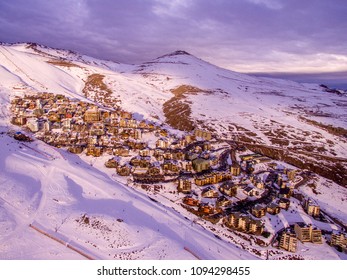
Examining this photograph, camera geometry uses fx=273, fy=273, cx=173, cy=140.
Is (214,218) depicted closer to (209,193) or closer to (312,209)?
(209,193)

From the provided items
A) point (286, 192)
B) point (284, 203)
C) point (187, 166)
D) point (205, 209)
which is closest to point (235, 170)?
point (187, 166)

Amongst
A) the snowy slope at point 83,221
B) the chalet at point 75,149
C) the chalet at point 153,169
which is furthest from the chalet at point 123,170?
the chalet at point 75,149

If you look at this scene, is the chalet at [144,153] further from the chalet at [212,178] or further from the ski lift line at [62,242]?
the ski lift line at [62,242]

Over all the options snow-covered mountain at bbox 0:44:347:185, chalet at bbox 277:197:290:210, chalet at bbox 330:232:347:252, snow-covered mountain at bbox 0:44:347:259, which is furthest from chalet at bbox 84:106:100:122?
chalet at bbox 330:232:347:252

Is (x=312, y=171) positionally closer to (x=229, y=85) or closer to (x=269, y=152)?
(x=269, y=152)

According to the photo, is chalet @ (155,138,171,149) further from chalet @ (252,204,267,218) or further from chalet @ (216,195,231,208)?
chalet @ (252,204,267,218)

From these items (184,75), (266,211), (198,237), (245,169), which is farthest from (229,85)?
(198,237)
